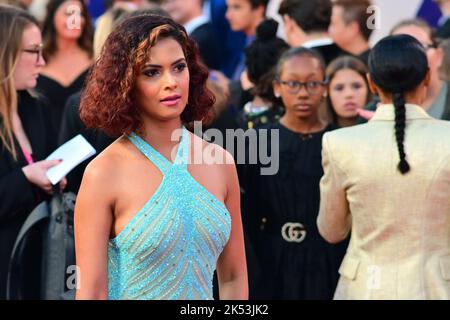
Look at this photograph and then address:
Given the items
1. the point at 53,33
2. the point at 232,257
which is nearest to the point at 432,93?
the point at 232,257

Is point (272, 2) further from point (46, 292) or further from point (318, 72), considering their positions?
point (46, 292)

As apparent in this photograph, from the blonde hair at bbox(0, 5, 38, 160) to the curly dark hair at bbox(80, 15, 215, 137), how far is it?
6.04 ft

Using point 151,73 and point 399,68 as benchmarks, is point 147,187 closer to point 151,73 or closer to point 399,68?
point 151,73

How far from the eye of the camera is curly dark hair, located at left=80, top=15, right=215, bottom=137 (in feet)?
10.3

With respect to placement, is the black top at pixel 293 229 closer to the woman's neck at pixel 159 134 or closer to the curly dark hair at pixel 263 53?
the curly dark hair at pixel 263 53

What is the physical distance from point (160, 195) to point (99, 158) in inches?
8.4

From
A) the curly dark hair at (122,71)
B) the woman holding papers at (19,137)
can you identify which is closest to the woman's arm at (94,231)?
the curly dark hair at (122,71)

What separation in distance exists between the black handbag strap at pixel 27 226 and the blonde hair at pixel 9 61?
0.30 meters

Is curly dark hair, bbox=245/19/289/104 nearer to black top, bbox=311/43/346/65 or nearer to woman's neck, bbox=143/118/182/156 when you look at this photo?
black top, bbox=311/43/346/65

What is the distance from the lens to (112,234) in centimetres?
311

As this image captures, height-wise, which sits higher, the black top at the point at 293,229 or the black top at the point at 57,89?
the black top at the point at 57,89

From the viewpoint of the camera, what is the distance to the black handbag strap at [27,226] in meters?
4.88

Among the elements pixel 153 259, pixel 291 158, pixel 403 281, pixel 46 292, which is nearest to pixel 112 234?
pixel 153 259

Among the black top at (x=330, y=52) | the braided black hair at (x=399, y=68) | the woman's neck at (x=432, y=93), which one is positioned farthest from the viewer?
the black top at (x=330, y=52)
